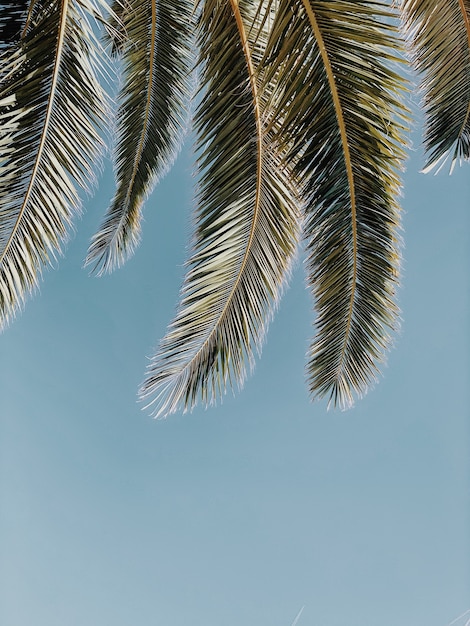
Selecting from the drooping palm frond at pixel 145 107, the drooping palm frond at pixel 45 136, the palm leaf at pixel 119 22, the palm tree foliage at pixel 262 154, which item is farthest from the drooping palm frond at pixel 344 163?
the drooping palm frond at pixel 145 107

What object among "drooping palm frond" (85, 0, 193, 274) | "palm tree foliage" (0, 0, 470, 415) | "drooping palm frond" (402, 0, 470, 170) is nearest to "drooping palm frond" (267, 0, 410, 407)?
"palm tree foliage" (0, 0, 470, 415)

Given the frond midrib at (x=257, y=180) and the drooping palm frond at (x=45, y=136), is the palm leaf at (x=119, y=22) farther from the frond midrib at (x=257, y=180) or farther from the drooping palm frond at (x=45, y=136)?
the frond midrib at (x=257, y=180)

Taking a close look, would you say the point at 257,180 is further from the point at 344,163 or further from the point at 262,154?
the point at 344,163

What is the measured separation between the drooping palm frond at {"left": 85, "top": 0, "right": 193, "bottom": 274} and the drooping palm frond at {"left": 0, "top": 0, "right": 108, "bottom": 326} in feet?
3.09

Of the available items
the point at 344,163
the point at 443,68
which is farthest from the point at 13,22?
the point at 443,68

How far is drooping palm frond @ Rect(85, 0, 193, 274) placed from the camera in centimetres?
429

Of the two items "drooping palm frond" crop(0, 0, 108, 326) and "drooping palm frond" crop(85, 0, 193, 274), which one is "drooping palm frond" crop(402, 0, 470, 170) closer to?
"drooping palm frond" crop(0, 0, 108, 326)

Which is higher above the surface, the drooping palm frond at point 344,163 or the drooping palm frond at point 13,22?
the drooping palm frond at point 13,22

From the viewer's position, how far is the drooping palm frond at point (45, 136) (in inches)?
120

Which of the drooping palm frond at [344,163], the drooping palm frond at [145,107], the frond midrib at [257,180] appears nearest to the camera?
the drooping palm frond at [344,163]

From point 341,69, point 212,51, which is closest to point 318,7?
point 341,69

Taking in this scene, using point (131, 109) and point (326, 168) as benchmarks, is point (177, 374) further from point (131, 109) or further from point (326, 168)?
point (131, 109)

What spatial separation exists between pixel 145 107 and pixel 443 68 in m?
2.53

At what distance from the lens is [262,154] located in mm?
3551
